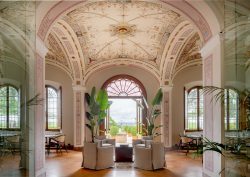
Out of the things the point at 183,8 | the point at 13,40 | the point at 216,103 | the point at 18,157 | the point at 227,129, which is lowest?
the point at 18,157

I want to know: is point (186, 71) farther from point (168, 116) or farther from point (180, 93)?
point (168, 116)

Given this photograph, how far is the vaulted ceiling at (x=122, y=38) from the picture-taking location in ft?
23.8

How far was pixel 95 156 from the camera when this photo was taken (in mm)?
8242

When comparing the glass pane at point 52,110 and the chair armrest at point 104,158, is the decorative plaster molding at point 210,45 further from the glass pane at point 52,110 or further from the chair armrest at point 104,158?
the glass pane at point 52,110

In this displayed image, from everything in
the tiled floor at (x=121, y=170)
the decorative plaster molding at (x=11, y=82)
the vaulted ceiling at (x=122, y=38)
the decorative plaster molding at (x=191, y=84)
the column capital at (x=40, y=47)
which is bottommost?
the tiled floor at (x=121, y=170)

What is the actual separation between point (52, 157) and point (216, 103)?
6805mm

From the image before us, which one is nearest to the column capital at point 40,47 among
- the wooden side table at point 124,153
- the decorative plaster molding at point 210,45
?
the decorative plaster molding at point 210,45

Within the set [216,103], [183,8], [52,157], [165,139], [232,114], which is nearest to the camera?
[232,114]

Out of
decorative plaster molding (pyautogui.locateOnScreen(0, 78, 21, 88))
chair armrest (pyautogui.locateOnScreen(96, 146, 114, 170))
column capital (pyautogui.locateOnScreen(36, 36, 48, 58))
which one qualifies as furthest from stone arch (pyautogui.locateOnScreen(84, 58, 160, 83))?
decorative plaster molding (pyautogui.locateOnScreen(0, 78, 21, 88))

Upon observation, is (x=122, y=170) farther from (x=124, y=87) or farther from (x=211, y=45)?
(x=124, y=87)

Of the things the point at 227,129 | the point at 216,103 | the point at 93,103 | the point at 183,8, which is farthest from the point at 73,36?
the point at 227,129

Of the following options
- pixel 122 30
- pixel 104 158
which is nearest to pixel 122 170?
pixel 104 158

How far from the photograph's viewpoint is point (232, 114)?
4.55 m

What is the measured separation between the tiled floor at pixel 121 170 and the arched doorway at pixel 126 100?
3.20 metres
